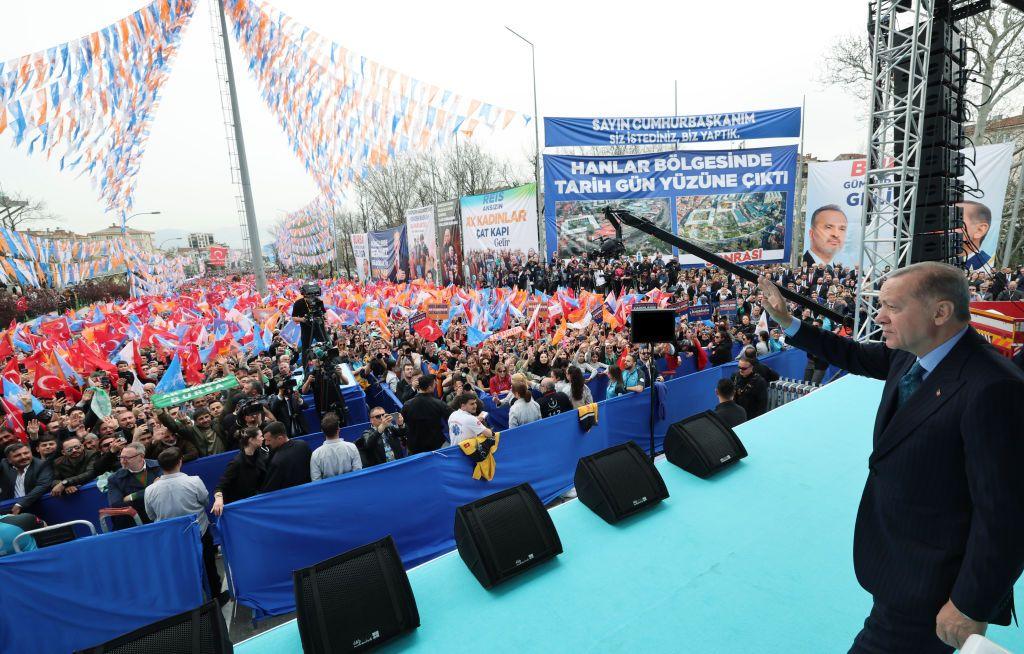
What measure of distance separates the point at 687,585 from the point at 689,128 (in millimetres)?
21972

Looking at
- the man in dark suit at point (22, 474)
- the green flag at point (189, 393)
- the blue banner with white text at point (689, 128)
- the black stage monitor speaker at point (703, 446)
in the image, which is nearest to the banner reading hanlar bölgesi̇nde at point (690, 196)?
the blue banner with white text at point (689, 128)

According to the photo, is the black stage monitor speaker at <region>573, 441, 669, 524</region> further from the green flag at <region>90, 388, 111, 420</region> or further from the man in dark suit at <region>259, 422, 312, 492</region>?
the green flag at <region>90, 388, 111, 420</region>

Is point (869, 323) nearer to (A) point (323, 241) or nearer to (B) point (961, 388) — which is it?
(B) point (961, 388)

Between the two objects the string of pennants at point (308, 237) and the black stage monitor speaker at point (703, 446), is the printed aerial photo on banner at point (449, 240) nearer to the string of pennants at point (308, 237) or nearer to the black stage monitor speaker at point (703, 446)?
the string of pennants at point (308, 237)

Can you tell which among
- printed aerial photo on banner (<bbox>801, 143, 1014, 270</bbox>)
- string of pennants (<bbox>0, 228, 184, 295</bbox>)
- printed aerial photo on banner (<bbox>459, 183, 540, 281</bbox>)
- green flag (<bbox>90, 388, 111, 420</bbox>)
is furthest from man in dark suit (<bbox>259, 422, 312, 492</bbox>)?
string of pennants (<bbox>0, 228, 184, 295</bbox>)

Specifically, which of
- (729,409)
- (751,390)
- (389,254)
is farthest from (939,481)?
(389,254)

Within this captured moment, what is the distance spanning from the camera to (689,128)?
21.0 metres

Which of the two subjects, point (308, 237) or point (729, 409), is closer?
point (729, 409)

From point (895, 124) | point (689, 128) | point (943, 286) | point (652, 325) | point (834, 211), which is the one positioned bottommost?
point (652, 325)

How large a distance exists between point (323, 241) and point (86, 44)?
99.9 ft

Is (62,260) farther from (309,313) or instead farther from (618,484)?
(618,484)

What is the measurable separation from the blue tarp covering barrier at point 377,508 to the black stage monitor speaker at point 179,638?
1940mm

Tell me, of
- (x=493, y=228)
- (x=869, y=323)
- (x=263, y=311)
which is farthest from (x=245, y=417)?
(x=493, y=228)

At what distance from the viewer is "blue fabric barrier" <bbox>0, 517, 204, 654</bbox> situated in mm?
3660
